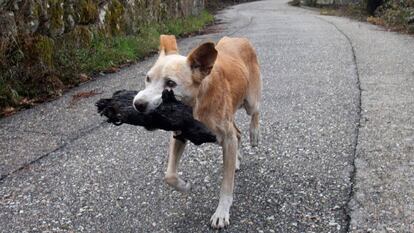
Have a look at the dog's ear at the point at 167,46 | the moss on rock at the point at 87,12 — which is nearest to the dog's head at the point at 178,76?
the dog's ear at the point at 167,46

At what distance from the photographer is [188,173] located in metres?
4.53

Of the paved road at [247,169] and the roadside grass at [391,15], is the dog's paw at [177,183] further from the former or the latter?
the roadside grass at [391,15]

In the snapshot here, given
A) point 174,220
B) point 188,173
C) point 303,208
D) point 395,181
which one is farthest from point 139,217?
point 395,181

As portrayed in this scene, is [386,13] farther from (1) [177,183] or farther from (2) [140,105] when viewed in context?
(2) [140,105]

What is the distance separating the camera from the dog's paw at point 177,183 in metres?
3.68

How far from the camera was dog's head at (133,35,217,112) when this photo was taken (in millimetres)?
3053

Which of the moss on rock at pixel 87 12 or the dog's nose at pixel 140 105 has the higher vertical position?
the dog's nose at pixel 140 105

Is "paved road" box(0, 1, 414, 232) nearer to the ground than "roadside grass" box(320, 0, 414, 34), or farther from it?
farther from it

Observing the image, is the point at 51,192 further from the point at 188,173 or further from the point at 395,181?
the point at 395,181

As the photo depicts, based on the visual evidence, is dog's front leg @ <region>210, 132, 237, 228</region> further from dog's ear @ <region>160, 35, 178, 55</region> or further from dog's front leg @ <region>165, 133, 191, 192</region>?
dog's ear @ <region>160, 35, 178, 55</region>

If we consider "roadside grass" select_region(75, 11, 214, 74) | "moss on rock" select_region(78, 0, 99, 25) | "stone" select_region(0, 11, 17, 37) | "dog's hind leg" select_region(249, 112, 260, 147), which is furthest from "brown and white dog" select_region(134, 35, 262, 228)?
"moss on rock" select_region(78, 0, 99, 25)

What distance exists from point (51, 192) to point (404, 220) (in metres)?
2.72

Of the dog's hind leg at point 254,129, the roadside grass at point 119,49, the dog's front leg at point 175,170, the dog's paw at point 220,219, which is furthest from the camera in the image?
the roadside grass at point 119,49

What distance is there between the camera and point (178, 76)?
318 cm
